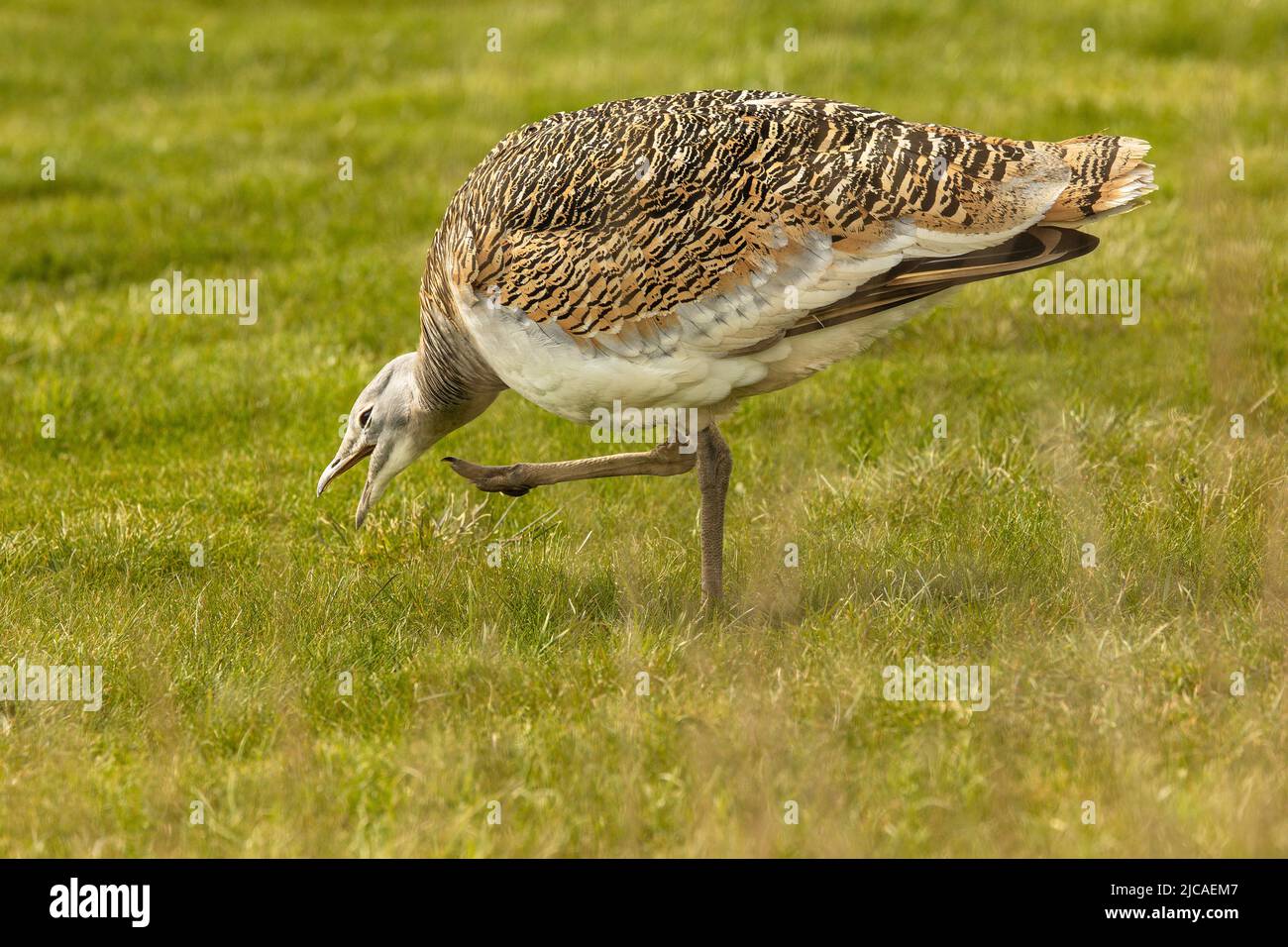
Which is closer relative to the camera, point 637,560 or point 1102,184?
point 1102,184

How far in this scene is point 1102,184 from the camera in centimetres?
462

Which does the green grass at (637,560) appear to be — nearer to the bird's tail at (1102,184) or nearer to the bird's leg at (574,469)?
the bird's leg at (574,469)

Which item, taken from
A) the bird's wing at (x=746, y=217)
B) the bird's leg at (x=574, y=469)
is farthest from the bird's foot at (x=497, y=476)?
the bird's wing at (x=746, y=217)

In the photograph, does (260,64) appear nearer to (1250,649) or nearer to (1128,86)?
(1128,86)

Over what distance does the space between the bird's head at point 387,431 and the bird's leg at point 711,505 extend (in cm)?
104

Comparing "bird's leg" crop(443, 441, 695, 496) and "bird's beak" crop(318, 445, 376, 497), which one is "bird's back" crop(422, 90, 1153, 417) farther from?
"bird's beak" crop(318, 445, 376, 497)

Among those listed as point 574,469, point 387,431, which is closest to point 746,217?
point 574,469

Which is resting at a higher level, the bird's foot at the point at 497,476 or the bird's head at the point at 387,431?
the bird's head at the point at 387,431

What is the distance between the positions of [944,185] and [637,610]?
1757mm

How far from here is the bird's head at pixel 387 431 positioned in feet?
18.0

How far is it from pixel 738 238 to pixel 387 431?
65.9 inches

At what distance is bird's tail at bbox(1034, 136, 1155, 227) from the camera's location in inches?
181

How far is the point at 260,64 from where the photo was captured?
13750 millimetres

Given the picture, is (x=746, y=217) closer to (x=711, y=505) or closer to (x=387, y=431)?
(x=711, y=505)
